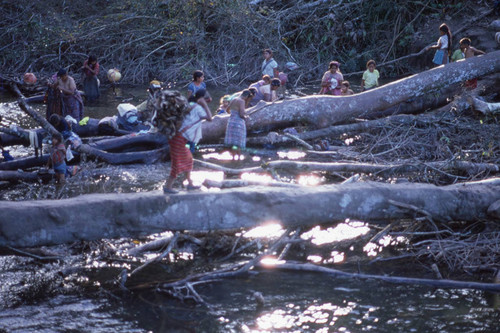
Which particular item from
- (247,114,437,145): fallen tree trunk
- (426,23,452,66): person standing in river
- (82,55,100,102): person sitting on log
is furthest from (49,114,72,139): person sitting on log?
(426,23,452,66): person standing in river

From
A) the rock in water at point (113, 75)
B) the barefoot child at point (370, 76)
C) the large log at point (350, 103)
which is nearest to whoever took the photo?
the large log at point (350, 103)

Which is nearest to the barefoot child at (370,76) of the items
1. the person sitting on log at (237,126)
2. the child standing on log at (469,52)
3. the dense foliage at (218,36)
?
the child standing on log at (469,52)

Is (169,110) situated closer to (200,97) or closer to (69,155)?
(200,97)

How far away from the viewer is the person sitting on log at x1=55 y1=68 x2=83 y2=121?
9.62 metres

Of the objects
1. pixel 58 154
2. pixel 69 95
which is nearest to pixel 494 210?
pixel 58 154

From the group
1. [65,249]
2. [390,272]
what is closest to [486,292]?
[390,272]

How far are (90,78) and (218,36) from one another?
188 inches

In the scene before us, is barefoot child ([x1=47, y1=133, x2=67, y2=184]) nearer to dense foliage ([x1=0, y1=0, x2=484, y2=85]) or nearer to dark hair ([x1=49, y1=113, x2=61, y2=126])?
dark hair ([x1=49, y1=113, x2=61, y2=126])

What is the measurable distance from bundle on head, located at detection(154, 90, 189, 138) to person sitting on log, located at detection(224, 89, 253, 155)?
3.26 m

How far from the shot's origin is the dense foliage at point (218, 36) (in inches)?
609

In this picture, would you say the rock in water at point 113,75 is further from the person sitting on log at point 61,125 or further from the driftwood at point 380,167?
the driftwood at point 380,167

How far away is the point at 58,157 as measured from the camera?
295 inches

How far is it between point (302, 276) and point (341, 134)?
14.4 ft

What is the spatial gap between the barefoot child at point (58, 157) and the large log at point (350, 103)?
265cm
